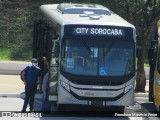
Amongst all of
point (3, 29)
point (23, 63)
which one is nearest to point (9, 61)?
point (23, 63)

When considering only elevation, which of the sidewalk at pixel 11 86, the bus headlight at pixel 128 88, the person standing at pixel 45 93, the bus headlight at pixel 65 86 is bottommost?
the sidewalk at pixel 11 86

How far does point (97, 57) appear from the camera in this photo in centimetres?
1947

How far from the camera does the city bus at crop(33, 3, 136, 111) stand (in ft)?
63.0

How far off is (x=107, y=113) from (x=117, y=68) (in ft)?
6.01

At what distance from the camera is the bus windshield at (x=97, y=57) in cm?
1933

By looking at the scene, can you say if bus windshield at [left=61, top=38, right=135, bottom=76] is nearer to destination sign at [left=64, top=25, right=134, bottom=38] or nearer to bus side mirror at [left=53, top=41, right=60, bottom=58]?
destination sign at [left=64, top=25, right=134, bottom=38]

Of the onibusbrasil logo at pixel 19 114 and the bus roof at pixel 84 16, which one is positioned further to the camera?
the bus roof at pixel 84 16

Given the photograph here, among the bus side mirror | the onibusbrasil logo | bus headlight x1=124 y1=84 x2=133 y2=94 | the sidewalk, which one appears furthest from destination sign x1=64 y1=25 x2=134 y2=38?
the sidewalk

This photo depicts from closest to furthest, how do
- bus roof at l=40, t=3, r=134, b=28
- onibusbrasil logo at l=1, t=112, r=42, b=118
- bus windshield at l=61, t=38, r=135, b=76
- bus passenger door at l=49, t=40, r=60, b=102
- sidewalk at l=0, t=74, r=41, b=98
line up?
bus windshield at l=61, t=38, r=135, b=76 → onibusbrasil logo at l=1, t=112, r=42, b=118 → bus roof at l=40, t=3, r=134, b=28 → bus passenger door at l=49, t=40, r=60, b=102 → sidewalk at l=0, t=74, r=41, b=98

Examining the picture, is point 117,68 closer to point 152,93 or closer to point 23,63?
point 152,93

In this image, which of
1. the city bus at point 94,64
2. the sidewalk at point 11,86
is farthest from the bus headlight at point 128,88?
the sidewalk at point 11,86

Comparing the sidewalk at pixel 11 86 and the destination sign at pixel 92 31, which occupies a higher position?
the destination sign at pixel 92 31

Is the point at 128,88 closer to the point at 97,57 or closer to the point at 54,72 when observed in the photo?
the point at 97,57

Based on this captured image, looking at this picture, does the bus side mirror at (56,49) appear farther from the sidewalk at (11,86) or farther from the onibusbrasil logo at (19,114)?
the sidewalk at (11,86)
